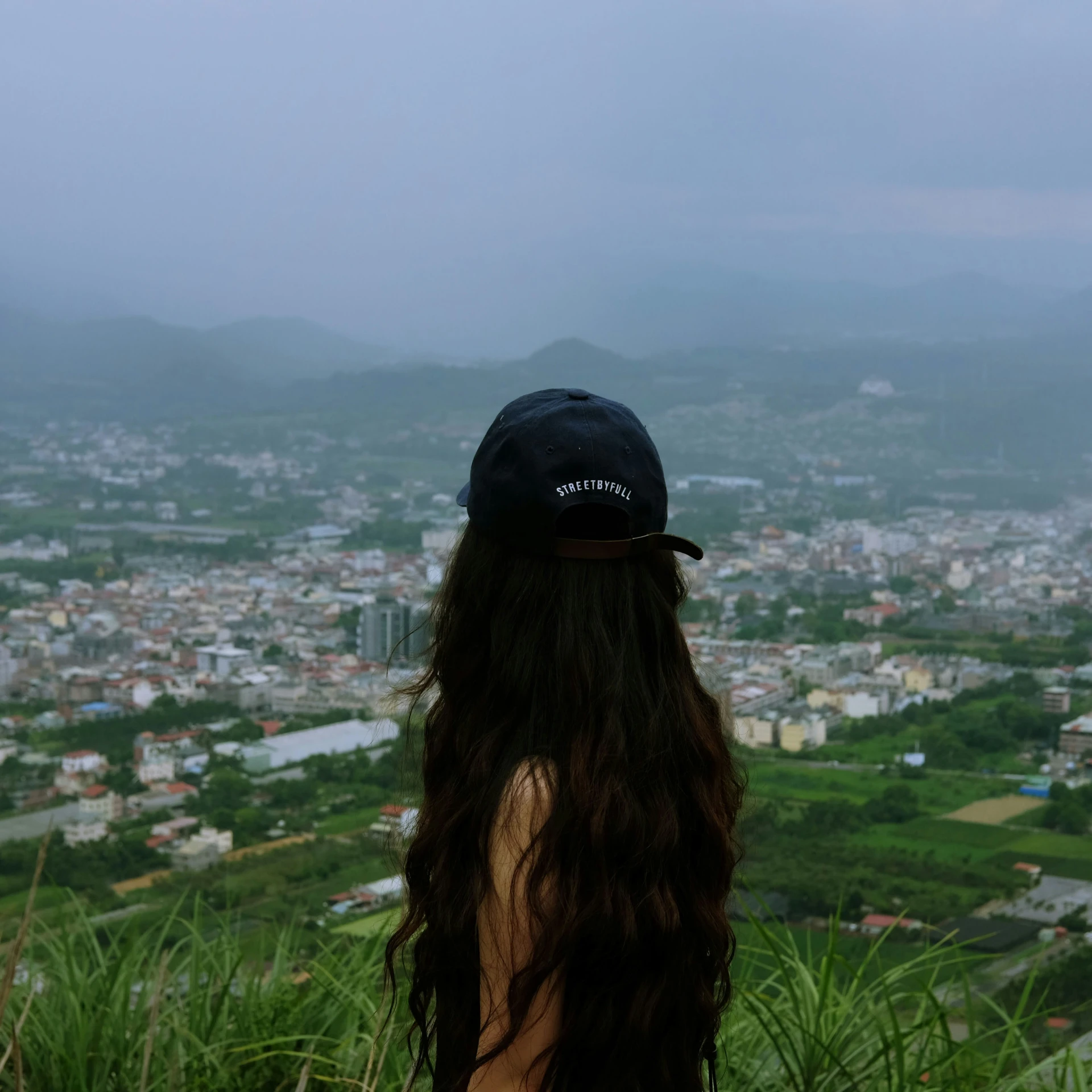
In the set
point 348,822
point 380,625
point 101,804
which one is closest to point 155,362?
point 380,625

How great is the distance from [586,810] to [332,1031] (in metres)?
1.70

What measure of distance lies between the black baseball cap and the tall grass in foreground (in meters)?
1.31

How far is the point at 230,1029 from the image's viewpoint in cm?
241

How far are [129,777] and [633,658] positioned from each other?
15.5 feet

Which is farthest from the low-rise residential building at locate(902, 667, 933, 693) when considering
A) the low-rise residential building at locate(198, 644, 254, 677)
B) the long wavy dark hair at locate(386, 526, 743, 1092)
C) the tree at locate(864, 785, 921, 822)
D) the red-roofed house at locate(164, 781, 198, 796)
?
the long wavy dark hair at locate(386, 526, 743, 1092)

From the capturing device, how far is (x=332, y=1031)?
96.6 inches

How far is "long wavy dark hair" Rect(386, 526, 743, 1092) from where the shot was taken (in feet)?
3.48

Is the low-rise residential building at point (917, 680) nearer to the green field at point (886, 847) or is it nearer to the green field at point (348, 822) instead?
the green field at point (886, 847)

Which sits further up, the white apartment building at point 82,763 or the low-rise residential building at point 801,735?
the low-rise residential building at point 801,735

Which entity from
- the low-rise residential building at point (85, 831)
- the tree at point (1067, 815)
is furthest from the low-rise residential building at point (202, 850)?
the tree at point (1067, 815)

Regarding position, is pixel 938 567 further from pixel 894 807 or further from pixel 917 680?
pixel 894 807

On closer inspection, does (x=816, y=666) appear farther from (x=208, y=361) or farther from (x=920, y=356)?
(x=208, y=361)

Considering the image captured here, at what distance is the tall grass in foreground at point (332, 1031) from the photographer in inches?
84.9

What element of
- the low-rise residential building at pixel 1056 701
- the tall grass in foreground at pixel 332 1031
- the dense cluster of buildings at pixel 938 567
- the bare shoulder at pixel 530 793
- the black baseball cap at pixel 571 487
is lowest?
the tall grass in foreground at pixel 332 1031
